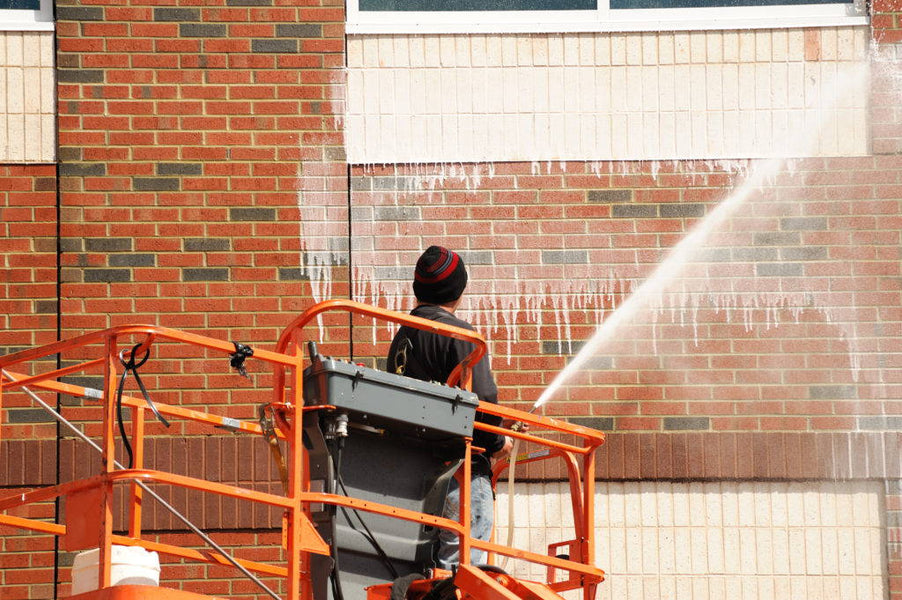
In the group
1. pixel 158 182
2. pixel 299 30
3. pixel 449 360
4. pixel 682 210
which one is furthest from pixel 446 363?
pixel 299 30

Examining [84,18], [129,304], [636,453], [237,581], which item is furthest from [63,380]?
[636,453]

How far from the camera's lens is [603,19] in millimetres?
8875

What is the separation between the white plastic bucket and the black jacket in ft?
4.77

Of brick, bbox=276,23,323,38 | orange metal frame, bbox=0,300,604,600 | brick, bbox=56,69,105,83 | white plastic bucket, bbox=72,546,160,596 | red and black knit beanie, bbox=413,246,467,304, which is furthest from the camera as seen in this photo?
brick, bbox=276,23,323,38

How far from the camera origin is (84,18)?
8.66 meters

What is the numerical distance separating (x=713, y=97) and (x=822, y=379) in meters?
1.95

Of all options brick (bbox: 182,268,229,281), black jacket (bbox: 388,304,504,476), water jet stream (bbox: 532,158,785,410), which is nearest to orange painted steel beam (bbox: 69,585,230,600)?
black jacket (bbox: 388,304,504,476)

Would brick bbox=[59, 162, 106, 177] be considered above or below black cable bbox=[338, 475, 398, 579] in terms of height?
above

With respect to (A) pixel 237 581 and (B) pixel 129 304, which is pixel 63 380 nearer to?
(B) pixel 129 304

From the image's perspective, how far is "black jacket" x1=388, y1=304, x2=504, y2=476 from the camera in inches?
233

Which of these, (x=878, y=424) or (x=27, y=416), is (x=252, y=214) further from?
→ (x=878, y=424)

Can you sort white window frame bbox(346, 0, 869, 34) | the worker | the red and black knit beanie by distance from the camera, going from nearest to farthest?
1. the worker
2. the red and black knit beanie
3. white window frame bbox(346, 0, 869, 34)

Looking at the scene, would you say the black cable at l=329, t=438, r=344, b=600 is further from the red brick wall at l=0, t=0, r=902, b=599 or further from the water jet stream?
the water jet stream

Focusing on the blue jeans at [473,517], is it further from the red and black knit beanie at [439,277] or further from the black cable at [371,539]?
the red and black knit beanie at [439,277]
